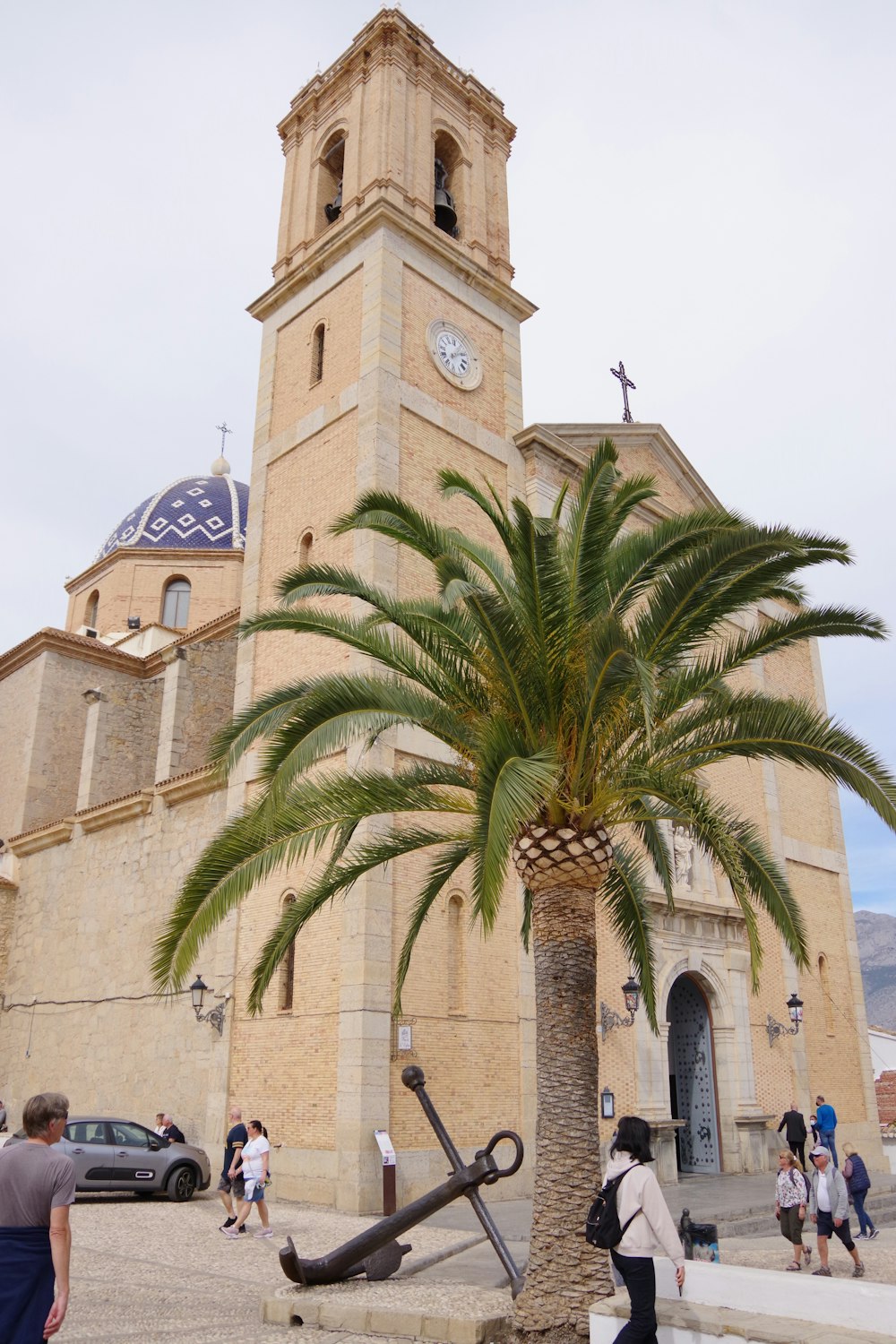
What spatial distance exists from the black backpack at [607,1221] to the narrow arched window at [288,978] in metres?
10.3

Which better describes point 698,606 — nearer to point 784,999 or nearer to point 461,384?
point 461,384

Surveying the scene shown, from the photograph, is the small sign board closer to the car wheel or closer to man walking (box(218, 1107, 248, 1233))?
man walking (box(218, 1107, 248, 1233))

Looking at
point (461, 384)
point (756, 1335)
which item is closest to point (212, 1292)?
point (756, 1335)

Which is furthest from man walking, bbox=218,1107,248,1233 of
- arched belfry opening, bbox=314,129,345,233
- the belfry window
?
the belfry window

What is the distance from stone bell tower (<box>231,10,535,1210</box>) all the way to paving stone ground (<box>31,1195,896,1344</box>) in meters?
1.53

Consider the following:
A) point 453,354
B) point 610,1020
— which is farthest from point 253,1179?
point 453,354

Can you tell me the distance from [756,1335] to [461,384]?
647 inches

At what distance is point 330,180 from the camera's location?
912 inches

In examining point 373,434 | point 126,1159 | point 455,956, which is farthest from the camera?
point 373,434

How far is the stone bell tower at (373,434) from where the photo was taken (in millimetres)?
14250

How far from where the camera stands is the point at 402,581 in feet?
54.5

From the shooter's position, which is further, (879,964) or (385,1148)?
(879,964)

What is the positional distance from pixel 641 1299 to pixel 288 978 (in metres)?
10.6

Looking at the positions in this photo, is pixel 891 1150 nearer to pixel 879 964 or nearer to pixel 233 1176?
pixel 233 1176
